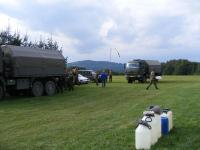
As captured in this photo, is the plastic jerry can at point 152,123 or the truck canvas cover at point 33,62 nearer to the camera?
the plastic jerry can at point 152,123

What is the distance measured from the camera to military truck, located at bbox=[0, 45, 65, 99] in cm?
2794

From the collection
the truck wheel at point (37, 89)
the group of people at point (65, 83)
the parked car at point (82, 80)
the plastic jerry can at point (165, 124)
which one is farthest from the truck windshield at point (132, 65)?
the plastic jerry can at point (165, 124)

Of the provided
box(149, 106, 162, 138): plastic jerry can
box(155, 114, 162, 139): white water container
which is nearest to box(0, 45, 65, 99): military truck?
box(149, 106, 162, 138): plastic jerry can

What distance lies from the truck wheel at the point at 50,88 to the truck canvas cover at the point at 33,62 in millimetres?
583

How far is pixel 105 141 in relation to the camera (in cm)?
1216

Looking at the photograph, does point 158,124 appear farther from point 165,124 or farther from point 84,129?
point 84,129

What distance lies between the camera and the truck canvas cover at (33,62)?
28252mm

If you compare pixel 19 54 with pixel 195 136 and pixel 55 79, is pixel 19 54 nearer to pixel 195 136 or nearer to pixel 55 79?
pixel 55 79

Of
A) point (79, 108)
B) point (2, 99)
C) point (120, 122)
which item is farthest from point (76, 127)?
point (2, 99)

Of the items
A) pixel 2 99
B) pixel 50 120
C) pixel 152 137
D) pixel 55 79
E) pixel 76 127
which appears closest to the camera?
pixel 152 137

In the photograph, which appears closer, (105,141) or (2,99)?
(105,141)

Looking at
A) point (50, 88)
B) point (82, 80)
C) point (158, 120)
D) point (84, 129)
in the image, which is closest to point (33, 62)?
point (50, 88)

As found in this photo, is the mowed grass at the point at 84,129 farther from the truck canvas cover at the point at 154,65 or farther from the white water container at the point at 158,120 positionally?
the truck canvas cover at the point at 154,65

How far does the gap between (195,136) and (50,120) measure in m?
6.07
